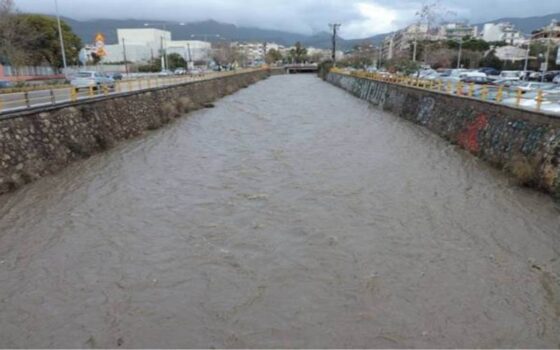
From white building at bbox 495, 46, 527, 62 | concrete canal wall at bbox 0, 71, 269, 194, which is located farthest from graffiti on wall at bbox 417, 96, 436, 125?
white building at bbox 495, 46, 527, 62

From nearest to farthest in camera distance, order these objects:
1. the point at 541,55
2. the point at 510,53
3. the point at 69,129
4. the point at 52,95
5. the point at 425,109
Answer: the point at 69,129 < the point at 52,95 < the point at 425,109 < the point at 541,55 < the point at 510,53

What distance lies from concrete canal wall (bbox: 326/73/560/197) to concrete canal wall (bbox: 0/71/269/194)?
14.2 m

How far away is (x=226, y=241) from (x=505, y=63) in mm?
83700

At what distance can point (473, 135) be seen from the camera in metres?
17.8

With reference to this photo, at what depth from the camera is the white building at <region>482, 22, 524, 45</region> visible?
12975 cm

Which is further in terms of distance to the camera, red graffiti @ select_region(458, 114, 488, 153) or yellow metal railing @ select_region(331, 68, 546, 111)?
red graffiti @ select_region(458, 114, 488, 153)

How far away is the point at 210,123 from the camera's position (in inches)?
1051

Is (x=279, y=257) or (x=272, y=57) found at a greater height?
(x=272, y=57)

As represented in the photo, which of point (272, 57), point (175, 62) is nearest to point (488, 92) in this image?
point (175, 62)

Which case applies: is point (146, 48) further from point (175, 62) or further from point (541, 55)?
point (541, 55)

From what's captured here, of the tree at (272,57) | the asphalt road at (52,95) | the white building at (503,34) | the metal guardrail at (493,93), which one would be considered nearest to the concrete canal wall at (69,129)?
the asphalt road at (52,95)

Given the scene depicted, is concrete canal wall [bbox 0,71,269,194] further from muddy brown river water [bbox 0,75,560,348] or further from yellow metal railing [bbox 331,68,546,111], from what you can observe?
yellow metal railing [bbox 331,68,546,111]

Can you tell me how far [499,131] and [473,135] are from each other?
206 cm

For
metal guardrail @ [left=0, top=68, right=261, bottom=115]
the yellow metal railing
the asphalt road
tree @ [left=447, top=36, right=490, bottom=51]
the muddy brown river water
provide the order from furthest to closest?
tree @ [left=447, top=36, right=490, bottom=51] → the asphalt road → the yellow metal railing → metal guardrail @ [left=0, top=68, right=261, bottom=115] → the muddy brown river water
